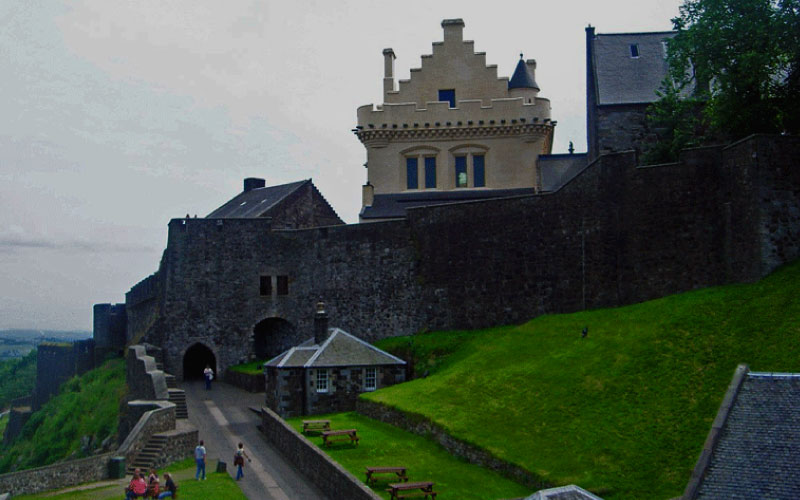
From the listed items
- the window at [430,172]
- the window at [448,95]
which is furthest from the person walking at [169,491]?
the window at [448,95]

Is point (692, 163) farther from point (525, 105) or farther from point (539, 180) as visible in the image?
point (525, 105)

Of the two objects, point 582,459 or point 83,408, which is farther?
point 83,408

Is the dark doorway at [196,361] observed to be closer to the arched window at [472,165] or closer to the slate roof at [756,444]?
the arched window at [472,165]

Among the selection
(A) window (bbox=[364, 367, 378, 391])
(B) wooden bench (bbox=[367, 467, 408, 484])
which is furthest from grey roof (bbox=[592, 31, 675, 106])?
(B) wooden bench (bbox=[367, 467, 408, 484])

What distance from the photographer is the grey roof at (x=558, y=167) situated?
4153 cm

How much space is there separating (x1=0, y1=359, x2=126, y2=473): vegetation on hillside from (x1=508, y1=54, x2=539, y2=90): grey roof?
85.1ft

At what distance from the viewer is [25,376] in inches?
3999

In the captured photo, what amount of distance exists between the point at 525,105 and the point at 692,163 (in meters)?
19.6

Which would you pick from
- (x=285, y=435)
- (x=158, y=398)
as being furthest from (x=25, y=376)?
(x=285, y=435)

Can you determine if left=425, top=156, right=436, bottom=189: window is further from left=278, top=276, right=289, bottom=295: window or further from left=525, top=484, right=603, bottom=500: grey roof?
left=525, top=484, right=603, bottom=500: grey roof

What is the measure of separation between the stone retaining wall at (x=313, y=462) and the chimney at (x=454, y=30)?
25571 millimetres

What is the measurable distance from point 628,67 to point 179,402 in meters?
23.7

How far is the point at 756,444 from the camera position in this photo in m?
15.8

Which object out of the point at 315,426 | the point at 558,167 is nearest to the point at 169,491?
the point at 315,426
